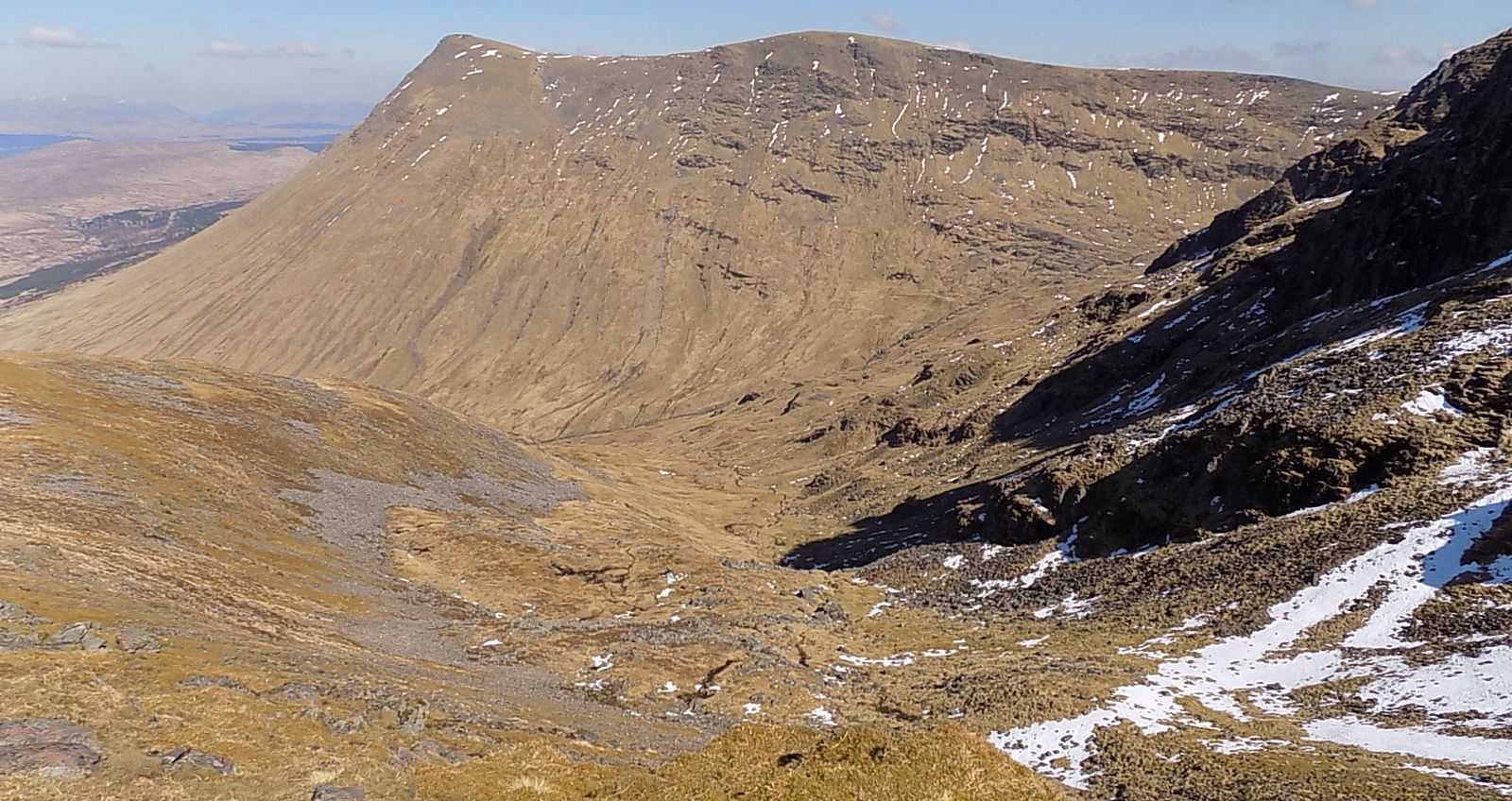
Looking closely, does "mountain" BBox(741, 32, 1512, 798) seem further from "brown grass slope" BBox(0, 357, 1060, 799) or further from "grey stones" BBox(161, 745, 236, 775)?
"grey stones" BBox(161, 745, 236, 775)

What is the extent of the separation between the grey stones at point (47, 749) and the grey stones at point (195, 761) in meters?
1.27

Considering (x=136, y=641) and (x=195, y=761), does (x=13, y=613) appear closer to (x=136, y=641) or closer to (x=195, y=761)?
(x=136, y=641)

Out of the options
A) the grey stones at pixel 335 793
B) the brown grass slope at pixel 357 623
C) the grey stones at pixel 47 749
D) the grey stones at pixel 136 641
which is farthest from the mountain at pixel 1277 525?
the grey stones at pixel 136 641

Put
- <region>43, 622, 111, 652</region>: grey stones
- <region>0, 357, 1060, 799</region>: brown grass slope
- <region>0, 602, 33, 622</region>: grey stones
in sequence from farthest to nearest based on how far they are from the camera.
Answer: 1. <region>0, 602, 33, 622</region>: grey stones
2. <region>43, 622, 111, 652</region>: grey stones
3. <region>0, 357, 1060, 799</region>: brown grass slope

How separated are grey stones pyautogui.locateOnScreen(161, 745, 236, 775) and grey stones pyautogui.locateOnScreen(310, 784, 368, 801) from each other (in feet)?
6.57

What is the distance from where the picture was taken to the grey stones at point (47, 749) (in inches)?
675

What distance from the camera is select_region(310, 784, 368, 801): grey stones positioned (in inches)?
708

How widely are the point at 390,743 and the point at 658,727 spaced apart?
1104cm

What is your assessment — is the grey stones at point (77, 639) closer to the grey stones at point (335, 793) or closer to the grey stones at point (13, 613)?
the grey stones at point (13, 613)

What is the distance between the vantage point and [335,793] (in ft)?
59.8

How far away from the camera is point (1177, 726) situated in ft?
91.3

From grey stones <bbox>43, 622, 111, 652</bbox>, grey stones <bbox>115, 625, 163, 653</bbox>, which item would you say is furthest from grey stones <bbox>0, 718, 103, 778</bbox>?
grey stones <bbox>115, 625, 163, 653</bbox>

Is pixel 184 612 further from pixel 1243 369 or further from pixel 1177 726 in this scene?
pixel 1243 369

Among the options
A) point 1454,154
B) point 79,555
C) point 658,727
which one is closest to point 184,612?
point 79,555
